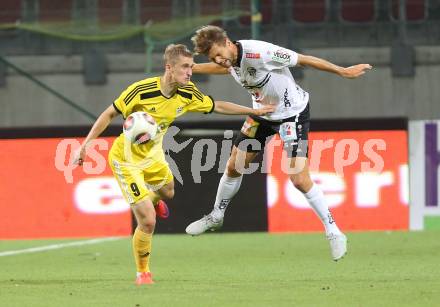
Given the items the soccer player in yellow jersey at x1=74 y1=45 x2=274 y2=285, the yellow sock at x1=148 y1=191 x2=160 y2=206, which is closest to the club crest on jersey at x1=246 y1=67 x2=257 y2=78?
the soccer player in yellow jersey at x1=74 y1=45 x2=274 y2=285

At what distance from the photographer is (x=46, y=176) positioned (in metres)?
14.9

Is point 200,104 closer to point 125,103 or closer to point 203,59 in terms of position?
point 125,103

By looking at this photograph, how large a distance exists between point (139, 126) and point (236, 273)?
5.95 ft

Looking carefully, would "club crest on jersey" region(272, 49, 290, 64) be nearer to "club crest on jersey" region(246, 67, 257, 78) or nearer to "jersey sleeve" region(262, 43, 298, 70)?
"jersey sleeve" region(262, 43, 298, 70)

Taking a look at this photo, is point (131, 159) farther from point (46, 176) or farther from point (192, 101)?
point (46, 176)

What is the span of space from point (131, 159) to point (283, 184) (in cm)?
574

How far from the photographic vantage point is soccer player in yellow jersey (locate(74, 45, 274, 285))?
8.98 metres

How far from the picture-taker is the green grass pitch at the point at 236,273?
817cm

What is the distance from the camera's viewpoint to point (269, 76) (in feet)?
32.2

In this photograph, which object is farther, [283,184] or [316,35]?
[316,35]

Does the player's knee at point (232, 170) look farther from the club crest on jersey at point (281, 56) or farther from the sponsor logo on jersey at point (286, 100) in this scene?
the club crest on jersey at point (281, 56)

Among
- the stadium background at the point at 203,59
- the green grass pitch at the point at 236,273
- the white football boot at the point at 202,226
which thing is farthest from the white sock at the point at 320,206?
the stadium background at the point at 203,59

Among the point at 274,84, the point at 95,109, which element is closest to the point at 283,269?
the point at 274,84

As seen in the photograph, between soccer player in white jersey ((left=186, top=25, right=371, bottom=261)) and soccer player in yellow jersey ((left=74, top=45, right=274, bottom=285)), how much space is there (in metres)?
0.39
